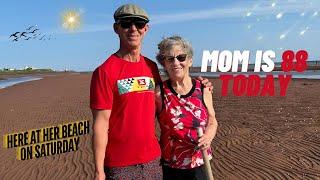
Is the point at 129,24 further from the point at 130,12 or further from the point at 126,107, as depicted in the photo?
the point at 126,107

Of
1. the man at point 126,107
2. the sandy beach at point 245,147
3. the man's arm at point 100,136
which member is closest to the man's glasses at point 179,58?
the man at point 126,107

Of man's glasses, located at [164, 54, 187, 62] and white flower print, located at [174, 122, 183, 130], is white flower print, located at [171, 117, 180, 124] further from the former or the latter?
man's glasses, located at [164, 54, 187, 62]

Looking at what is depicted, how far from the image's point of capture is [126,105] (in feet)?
11.0

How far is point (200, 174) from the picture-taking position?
3799 mm

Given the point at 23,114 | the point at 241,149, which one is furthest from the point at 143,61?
the point at 23,114

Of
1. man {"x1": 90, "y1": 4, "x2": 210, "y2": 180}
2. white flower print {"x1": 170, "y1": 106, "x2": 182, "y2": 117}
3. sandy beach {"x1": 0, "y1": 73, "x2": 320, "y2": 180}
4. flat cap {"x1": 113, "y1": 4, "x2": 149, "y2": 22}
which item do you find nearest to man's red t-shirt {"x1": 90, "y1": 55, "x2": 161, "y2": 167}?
man {"x1": 90, "y1": 4, "x2": 210, "y2": 180}

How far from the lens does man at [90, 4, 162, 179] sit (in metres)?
3.30

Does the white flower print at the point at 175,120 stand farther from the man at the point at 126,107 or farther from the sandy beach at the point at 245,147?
the sandy beach at the point at 245,147

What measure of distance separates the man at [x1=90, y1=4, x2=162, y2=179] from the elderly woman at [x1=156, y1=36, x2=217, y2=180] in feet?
0.64

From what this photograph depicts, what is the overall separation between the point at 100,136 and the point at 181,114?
0.70 metres

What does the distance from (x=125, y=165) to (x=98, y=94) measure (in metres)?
0.60

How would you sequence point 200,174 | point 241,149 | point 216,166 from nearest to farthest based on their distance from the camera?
point 200,174, point 216,166, point 241,149

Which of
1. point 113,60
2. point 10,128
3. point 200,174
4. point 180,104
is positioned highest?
point 113,60

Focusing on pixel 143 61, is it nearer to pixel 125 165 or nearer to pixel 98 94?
pixel 98 94
